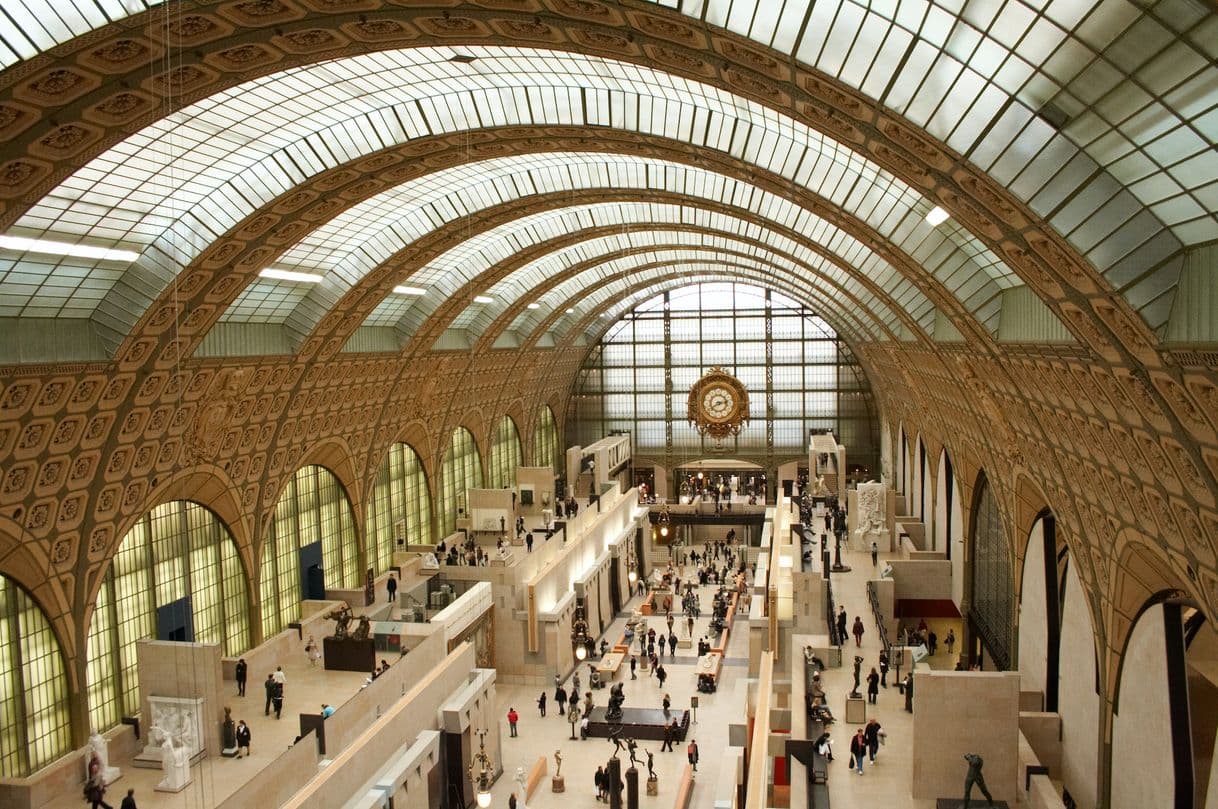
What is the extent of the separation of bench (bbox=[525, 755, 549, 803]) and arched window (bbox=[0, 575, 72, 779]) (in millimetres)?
12541

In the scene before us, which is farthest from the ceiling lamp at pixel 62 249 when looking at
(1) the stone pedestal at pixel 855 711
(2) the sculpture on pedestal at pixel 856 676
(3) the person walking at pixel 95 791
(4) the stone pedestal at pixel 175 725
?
(2) the sculpture on pedestal at pixel 856 676

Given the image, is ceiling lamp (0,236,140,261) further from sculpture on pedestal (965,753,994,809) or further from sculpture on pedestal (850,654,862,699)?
sculpture on pedestal (965,753,994,809)

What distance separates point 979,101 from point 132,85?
44.6 feet

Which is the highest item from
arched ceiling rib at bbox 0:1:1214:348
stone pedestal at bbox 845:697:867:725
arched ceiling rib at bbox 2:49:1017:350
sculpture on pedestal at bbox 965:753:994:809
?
arched ceiling rib at bbox 2:49:1017:350

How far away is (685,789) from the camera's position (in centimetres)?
2941

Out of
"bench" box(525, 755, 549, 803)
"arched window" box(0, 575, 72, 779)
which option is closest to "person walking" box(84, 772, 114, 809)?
Answer: "arched window" box(0, 575, 72, 779)

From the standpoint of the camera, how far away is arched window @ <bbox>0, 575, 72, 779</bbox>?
82.3 feet

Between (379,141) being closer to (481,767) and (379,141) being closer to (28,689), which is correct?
(28,689)

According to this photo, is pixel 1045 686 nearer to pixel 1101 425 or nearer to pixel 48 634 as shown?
pixel 1101 425

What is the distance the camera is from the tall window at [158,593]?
94.8ft

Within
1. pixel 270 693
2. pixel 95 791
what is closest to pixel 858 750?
pixel 270 693

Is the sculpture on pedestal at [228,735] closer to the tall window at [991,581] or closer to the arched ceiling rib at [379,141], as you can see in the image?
the arched ceiling rib at [379,141]

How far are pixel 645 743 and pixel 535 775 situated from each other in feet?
16.6

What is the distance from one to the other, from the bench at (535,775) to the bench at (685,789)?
4195mm
